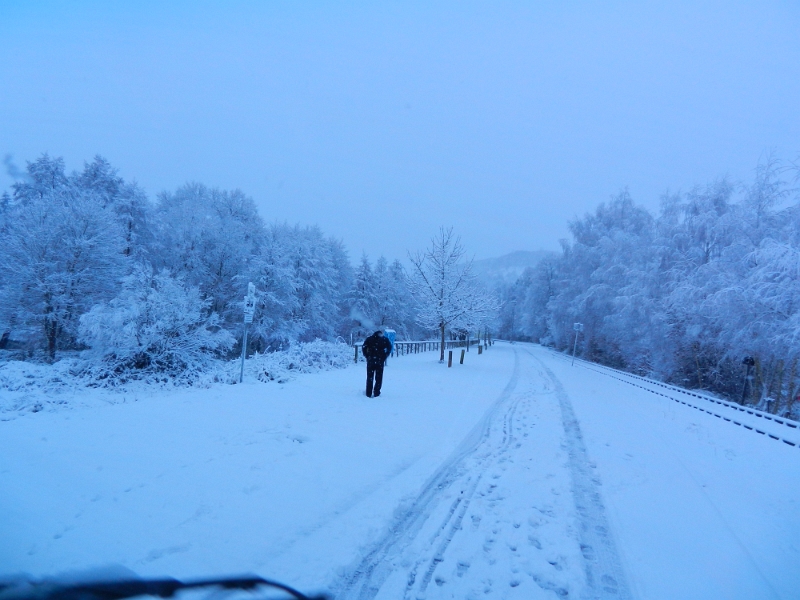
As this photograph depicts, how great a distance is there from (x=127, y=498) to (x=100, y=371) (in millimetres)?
10840

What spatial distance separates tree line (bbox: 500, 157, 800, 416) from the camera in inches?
569

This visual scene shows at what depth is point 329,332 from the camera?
36.5m

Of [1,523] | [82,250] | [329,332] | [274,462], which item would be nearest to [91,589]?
[1,523]

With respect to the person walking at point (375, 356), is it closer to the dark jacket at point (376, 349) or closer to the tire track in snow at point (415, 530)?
the dark jacket at point (376, 349)

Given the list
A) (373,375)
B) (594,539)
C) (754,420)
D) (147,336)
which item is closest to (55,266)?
(147,336)

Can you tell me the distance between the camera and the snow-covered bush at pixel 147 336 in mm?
12789

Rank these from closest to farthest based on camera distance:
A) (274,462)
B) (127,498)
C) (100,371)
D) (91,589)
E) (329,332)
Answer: (91,589) < (127,498) < (274,462) < (100,371) < (329,332)

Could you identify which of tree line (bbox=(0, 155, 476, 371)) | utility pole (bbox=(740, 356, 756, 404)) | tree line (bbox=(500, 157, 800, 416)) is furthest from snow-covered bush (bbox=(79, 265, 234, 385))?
utility pole (bbox=(740, 356, 756, 404))

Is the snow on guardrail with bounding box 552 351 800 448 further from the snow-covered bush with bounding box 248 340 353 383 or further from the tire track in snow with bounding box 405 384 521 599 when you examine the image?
the snow-covered bush with bounding box 248 340 353 383

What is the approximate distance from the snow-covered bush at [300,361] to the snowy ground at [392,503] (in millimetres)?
3918

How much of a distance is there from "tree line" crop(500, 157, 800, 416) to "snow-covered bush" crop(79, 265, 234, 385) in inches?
793

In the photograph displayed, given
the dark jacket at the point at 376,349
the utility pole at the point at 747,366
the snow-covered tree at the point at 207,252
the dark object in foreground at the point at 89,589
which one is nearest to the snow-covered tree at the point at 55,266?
the snow-covered tree at the point at 207,252

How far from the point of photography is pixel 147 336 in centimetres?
1315

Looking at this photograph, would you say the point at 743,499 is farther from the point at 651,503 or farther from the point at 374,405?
the point at 374,405
